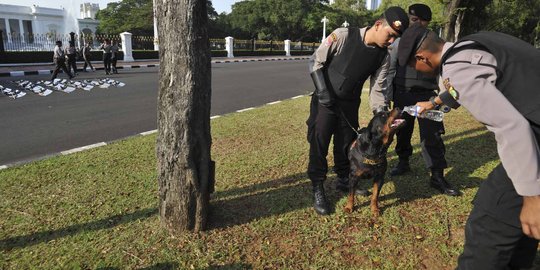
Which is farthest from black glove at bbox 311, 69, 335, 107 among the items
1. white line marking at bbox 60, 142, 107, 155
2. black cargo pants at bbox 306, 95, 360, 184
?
white line marking at bbox 60, 142, 107, 155

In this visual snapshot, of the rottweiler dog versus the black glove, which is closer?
the rottweiler dog

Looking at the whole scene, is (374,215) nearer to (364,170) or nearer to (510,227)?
(364,170)

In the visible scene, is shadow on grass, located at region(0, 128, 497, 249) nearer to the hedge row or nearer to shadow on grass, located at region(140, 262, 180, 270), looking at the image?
shadow on grass, located at region(140, 262, 180, 270)

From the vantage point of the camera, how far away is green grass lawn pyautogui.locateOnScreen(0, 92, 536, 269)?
9.50ft

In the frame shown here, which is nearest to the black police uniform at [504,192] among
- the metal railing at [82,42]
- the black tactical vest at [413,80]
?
the black tactical vest at [413,80]

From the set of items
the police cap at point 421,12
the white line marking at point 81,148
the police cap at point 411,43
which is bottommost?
the white line marking at point 81,148

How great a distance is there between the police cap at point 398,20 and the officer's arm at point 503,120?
4.42 feet

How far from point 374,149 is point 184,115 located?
1.67 meters

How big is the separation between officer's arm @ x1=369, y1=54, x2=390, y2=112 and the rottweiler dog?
1.42ft

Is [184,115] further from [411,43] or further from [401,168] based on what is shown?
[401,168]

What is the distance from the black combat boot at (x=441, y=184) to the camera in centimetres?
404

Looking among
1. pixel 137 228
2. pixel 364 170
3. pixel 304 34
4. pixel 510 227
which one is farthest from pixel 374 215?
pixel 304 34

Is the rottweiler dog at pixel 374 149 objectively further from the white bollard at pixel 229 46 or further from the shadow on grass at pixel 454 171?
the white bollard at pixel 229 46

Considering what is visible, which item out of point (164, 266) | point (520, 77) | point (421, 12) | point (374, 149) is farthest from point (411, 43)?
point (421, 12)
